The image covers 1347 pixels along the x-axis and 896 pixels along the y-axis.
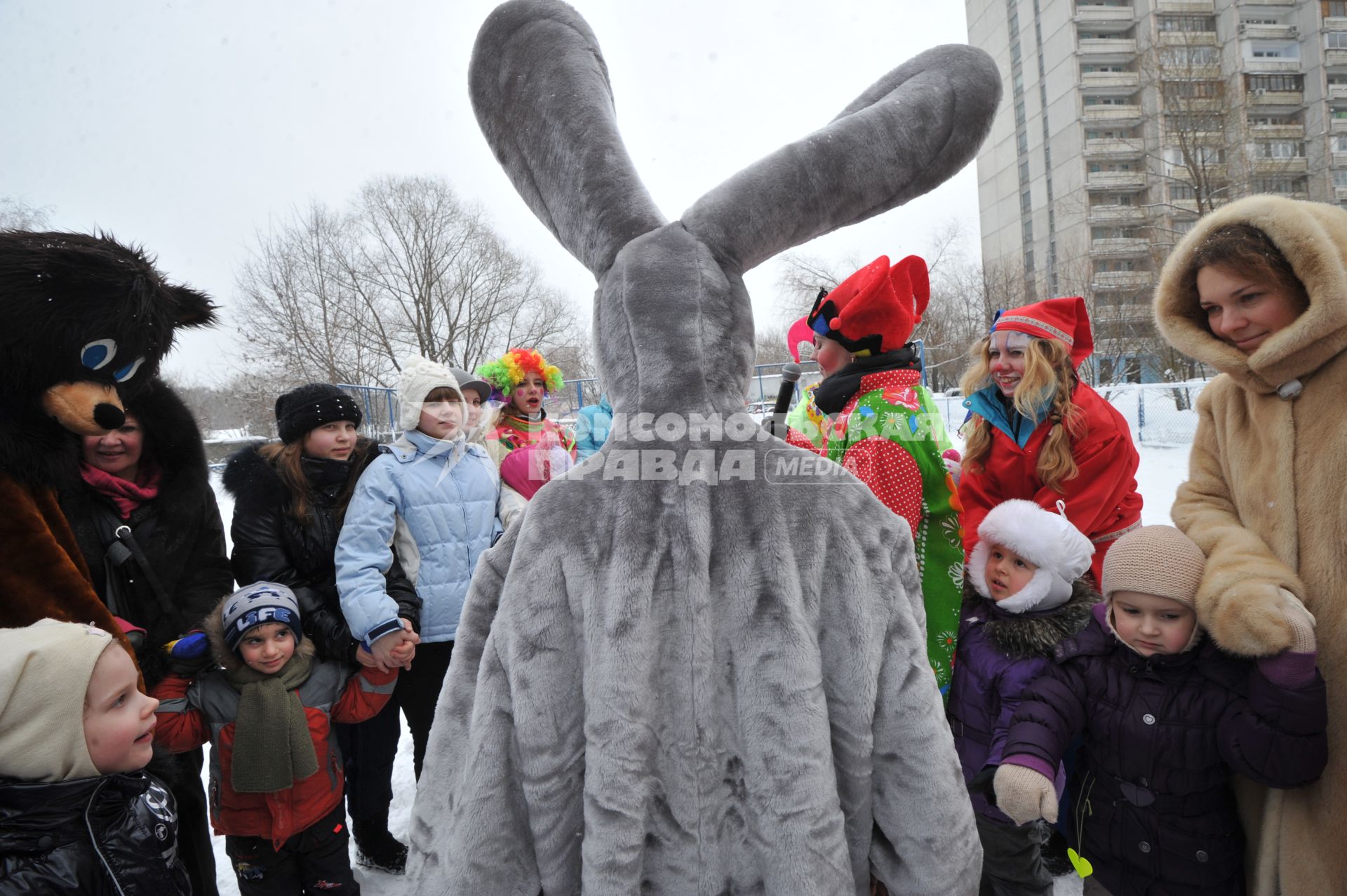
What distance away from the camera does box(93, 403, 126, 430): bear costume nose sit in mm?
1731

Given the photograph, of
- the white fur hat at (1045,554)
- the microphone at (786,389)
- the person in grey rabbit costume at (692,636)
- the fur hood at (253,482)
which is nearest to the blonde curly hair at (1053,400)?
the white fur hat at (1045,554)

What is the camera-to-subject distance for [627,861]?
0.95 m

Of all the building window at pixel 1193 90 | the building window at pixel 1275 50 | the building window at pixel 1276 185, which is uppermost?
the building window at pixel 1275 50

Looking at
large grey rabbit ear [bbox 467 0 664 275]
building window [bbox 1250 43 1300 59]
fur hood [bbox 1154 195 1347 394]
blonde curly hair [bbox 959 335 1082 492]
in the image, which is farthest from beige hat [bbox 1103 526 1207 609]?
building window [bbox 1250 43 1300 59]

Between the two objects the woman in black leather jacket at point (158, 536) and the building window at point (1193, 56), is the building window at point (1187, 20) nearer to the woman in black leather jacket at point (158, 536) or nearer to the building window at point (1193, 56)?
the building window at point (1193, 56)

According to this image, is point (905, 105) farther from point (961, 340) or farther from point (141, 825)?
point (961, 340)

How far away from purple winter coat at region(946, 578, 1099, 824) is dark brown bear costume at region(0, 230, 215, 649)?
2355mm

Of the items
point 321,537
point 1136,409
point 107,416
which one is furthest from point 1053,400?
point 1136,409

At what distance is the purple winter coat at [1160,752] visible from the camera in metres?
1.48

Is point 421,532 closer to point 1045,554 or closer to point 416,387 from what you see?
point 416,387

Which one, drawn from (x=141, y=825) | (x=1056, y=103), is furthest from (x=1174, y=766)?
(x=1056, y=103)

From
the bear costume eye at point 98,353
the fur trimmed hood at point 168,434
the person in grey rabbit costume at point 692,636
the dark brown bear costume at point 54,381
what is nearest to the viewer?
the person in grey rabbit costume at point 692,636

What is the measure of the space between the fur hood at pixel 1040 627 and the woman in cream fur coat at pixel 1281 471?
1.24 ft

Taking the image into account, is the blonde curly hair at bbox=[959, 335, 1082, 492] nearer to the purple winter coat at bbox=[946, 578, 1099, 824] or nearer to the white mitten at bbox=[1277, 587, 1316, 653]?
the purple winter coat at bbox=[946, 578, 1099, 824]
